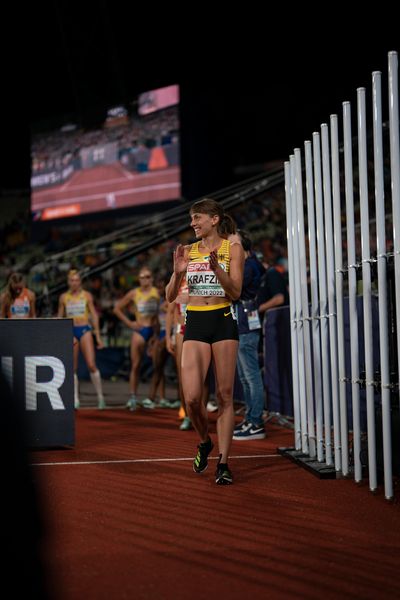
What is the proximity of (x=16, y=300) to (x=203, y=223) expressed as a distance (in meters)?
7.21

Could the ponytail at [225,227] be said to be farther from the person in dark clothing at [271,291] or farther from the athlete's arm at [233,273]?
the person in dark clothing at [271,291]

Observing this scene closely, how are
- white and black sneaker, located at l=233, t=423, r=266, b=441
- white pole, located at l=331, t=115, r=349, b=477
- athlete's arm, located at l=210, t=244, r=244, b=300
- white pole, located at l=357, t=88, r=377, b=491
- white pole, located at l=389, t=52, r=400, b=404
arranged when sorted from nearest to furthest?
white pole, located at l=389, t=52, r=400, b=404 → white pole, located at l=357, t=88, r=377, b=491 → athlete's arm, located at l=210, t=244, r=244, b=300 → white pole, located at l=331, t=115, r=349, b=477 → white and black sneaker, located at l=233, t=423, r=266, b=441

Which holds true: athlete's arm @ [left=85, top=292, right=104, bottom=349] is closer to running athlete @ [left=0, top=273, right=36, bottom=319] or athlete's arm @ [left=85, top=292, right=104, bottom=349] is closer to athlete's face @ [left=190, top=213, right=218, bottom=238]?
running athlete @ [left=0, top=273, right=36, bottom=319]

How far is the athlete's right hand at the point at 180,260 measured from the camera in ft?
20.5

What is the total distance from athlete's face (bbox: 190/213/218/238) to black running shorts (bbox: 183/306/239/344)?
630mm

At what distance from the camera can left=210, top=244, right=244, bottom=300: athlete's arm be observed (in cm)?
583

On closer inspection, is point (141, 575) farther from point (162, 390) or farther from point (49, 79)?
point (49, 79)

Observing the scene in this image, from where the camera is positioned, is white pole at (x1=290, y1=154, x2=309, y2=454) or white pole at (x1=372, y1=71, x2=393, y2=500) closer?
white pole at (x1=372, y1=71, x2=393, y2=500)

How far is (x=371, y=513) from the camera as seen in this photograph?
196 inches

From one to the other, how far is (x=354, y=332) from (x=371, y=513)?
1.52m

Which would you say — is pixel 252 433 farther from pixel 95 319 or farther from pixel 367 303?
pixel 95 319

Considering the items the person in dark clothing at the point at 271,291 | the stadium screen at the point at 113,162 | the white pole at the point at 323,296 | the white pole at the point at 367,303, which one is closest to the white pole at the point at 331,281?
the white pole at the point at 323,296

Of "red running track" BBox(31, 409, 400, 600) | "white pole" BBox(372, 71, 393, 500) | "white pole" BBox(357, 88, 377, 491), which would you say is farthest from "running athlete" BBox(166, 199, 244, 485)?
"white pole" BBox(372, 71, 393, 500)

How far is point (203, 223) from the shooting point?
20.7ft
